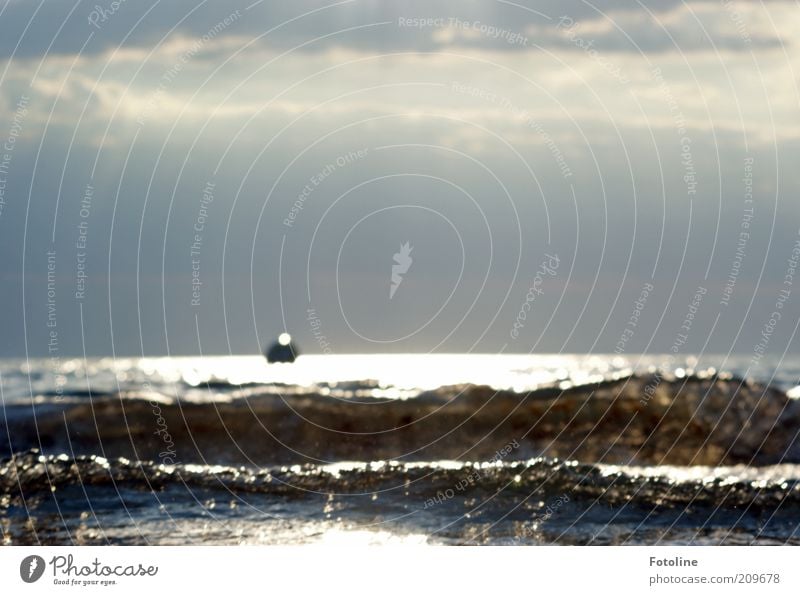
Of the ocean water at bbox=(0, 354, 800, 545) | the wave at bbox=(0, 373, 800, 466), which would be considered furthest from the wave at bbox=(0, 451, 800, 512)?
the wave at bbox=(0, 373, 800, 466)

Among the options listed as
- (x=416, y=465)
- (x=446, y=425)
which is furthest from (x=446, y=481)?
(x=446, y=425)

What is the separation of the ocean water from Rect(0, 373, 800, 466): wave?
0.04 metres

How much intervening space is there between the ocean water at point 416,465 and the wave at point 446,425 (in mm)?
44

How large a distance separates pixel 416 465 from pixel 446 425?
3733 millimetres

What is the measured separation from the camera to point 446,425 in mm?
16516

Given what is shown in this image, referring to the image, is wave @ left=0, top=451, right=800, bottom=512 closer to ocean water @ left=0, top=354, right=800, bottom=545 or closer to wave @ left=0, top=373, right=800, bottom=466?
ocean water @ left=0, top=354, right=800, bottom=545

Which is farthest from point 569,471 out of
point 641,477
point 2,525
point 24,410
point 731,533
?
point 24,410

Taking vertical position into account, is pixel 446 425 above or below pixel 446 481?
above

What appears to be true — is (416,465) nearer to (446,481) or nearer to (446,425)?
(446,481)

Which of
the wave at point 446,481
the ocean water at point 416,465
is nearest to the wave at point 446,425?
the ocean water at point 416,465

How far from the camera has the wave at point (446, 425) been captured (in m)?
15.1

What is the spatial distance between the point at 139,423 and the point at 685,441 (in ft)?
30.1

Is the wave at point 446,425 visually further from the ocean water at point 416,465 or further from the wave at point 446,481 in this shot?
the wave at point 446,481

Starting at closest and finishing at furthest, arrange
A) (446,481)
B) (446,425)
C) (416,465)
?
1. (446,481)
2. (416,465)
3. (446,425)
